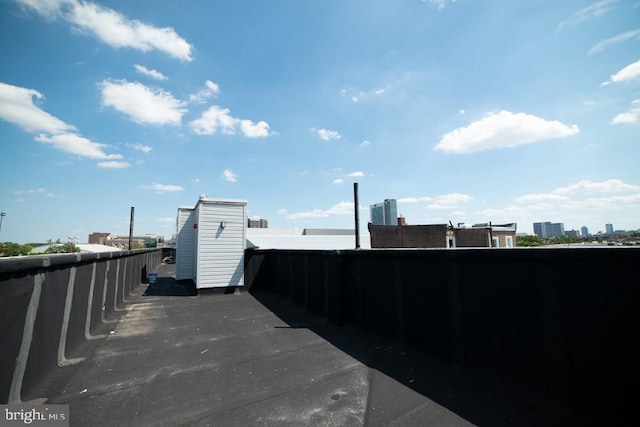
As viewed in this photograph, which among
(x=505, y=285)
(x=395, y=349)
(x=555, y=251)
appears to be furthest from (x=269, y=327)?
(x=555, y=251)

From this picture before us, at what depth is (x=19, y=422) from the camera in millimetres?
2725

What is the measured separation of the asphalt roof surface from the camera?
2824mm

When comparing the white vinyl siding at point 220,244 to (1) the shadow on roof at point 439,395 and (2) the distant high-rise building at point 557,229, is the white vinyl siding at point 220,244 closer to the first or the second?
(1) the shadow on roof at point 439,395

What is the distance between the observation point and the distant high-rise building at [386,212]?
162 feet

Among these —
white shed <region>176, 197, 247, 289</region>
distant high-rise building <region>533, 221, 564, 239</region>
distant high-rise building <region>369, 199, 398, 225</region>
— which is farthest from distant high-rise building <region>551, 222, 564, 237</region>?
white shed <region>176, 197, 247, 289</region>

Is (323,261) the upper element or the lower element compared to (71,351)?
upper

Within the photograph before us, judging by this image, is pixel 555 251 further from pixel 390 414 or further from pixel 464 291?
pixel 390 414

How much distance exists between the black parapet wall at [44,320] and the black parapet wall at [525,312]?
15.8ft

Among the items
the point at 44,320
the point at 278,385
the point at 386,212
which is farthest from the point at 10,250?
the point at 386,212

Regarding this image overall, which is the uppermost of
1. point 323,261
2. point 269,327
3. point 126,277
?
point 323,261

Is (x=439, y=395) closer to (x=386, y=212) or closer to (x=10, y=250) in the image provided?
(x=10, y=250)

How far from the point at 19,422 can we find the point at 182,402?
1.42m

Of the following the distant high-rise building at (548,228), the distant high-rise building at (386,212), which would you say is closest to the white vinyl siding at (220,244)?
the distant high-rise building at (386,212)

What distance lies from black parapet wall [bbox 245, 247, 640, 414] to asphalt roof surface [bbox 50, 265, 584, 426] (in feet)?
0.85
